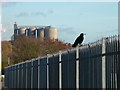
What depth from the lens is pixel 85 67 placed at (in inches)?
421

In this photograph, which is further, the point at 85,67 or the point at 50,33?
the point at 50,33

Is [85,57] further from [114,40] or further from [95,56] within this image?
[114,40]

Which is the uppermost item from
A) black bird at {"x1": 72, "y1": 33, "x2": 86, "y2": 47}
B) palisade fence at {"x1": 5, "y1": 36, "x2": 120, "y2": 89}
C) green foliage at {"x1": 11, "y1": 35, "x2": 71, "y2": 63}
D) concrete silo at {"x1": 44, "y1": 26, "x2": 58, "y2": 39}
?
concrete silo at {"x1": 44, "y1": 26, "x2": 58, "y2": 39}

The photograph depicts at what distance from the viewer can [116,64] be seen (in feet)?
26.9

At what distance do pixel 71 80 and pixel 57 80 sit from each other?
7.29ft

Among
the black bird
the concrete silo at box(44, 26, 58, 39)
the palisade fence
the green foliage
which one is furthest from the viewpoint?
the concrete silo at box(44, 26, 58, 39)

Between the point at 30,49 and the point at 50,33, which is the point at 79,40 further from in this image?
the point at 50,33

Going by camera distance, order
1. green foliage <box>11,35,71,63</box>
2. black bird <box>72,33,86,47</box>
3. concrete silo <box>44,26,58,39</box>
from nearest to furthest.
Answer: black bird <box>72,33,86,47</box> → green foliage <box>11,35,71,63</box> → concrete silo <box>44,26,58,39</box>

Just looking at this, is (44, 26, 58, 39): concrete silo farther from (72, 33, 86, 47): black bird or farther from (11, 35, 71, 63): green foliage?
(72, 33, 86, 47): black bird

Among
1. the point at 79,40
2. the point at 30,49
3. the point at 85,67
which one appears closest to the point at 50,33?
the point at 30,49

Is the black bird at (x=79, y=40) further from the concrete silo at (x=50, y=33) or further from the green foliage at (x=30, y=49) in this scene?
the concrete silo at (x=50, y=33)

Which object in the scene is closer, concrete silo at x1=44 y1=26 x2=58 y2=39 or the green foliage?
the green foliage

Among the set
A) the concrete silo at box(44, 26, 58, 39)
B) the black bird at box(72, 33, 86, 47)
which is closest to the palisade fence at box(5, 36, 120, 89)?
the black bird at box(72, 33, 86, 47)

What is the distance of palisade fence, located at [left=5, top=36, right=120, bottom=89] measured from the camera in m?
8.45
